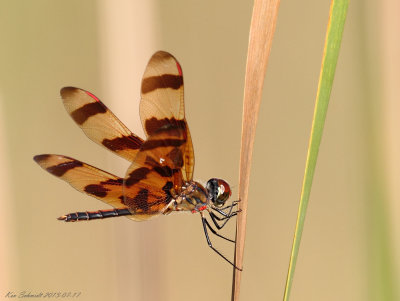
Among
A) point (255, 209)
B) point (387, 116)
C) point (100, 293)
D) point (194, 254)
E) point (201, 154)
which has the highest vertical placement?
point (387, 116)

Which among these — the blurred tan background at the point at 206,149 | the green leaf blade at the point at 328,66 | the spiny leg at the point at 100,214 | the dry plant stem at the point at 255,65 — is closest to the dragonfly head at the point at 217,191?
the spiny leg at the point at 100,214

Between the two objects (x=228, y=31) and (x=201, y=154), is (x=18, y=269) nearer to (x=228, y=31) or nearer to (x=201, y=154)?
(x=201, y=154)

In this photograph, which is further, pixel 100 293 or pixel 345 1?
pixel 100 293

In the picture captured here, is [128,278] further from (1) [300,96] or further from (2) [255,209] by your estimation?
(1) [300,96]

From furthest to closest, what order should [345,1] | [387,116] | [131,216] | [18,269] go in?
[18,269]
[387,116]
[131,216]
[345,1]

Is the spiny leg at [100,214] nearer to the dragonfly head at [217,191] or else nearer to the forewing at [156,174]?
the forewing at [156,174]

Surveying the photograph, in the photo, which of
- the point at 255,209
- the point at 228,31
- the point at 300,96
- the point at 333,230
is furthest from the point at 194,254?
the point at 228,31

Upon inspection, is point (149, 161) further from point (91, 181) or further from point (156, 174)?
point (91, 181)

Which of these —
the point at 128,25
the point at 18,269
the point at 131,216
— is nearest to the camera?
the point at 131,216

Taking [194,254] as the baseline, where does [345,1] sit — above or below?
above
